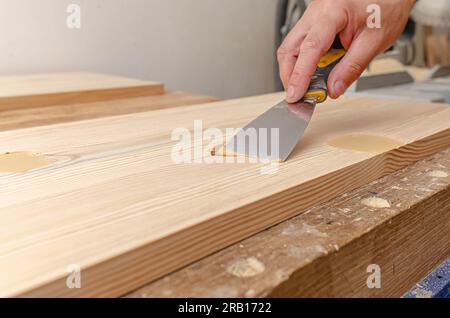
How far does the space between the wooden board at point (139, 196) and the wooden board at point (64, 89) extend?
12.2 inches

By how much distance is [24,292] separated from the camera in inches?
13.8

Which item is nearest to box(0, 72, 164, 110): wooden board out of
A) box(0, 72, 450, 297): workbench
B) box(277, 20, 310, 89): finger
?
box(277, 20, 310, 89): finger

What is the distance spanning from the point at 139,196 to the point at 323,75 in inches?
17.0

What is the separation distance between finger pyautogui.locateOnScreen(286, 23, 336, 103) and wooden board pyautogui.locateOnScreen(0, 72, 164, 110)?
0.60 meters

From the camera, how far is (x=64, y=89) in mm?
1172

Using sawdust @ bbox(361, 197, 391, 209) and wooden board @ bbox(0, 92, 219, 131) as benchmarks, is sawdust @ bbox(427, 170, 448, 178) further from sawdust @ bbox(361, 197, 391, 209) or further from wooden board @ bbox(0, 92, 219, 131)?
wooden board @ bbox(0, 92, 219, 131)

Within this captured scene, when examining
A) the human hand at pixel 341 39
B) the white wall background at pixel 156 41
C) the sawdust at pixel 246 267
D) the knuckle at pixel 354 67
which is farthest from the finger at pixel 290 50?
the white wall background at pixel 156 41

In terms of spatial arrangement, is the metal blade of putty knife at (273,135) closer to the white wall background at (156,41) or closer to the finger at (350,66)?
the finger at (350,66)

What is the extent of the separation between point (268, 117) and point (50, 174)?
12.9 inches

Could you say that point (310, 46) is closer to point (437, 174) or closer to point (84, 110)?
point (437, 174)

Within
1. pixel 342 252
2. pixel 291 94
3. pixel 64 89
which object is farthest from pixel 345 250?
pixel 64 89

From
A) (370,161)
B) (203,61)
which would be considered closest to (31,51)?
(203,61)

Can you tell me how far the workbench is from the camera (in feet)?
1.38

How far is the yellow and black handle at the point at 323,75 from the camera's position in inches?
30.7
